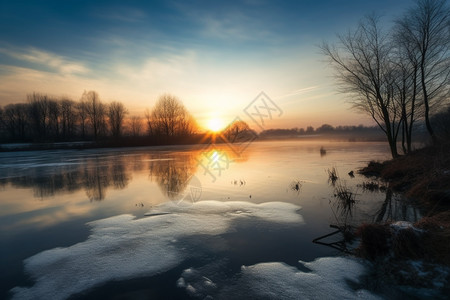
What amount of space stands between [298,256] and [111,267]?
Result: 347 centimetres

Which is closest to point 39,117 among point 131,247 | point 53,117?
point 53,117

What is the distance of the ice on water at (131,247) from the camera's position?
154 inches

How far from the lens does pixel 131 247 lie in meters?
5.05

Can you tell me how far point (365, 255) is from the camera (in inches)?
171

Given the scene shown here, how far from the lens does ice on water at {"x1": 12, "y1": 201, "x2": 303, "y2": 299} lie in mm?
3900

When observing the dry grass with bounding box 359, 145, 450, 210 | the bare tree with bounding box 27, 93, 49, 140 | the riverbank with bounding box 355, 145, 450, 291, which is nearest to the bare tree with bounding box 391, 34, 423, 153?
the dry grass with bounding box 359, 145, 450, 210

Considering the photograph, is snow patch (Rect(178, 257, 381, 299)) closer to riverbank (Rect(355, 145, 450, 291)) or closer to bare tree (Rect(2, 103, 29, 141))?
riverbank (Rect(355, 145, 450, 291))

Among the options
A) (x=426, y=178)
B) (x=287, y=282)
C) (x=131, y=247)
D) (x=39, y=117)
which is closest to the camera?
(x=287, y=282)

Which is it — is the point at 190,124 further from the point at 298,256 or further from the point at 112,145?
the point at 298,256

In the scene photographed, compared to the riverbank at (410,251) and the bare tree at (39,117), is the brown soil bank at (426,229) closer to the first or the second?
the riverbank at (410,251)

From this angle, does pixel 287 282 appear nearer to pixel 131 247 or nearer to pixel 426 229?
pixel 426 229

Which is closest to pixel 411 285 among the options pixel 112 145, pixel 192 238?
pixel 192 238

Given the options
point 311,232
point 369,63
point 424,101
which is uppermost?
point 369,63

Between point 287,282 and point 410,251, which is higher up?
point 410,251
